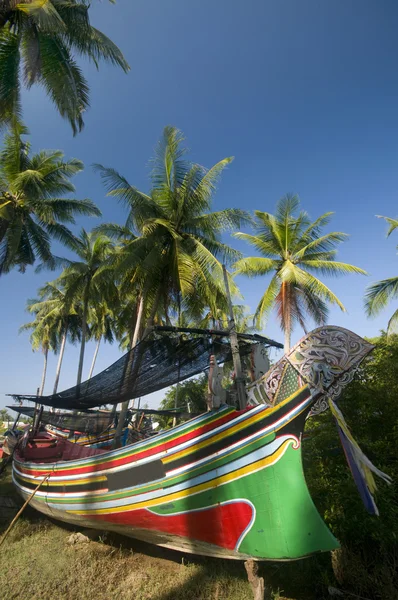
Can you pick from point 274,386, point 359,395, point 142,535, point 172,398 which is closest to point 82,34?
point 274,386

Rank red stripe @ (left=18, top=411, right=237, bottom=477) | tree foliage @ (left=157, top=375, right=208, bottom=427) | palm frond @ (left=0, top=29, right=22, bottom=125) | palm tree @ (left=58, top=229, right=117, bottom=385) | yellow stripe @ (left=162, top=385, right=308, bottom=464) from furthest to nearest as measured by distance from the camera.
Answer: tree foliage @ (left=157, top=375, right=208, bottom=427) < palm tree @ (left=58, top=229, right=117, bottom=385) < palm frond @ (left=0, top=29, right=22, bottom=125) < red stripe @ (left=18, top=411, right=237, bottom=477) < yellow stripe @ (left=162, top=385, right=308, bottom=464)

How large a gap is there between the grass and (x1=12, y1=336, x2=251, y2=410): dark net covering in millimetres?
3320

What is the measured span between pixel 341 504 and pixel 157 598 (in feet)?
10.7

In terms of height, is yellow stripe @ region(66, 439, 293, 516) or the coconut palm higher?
the coconut palm

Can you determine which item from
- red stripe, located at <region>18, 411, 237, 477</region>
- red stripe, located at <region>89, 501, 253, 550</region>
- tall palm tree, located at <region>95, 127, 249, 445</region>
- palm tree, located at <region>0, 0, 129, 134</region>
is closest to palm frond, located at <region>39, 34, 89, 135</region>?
palm tree, located at <region>0, 0, 129, 134</region>

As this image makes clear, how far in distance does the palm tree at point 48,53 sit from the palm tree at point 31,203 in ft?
11.0

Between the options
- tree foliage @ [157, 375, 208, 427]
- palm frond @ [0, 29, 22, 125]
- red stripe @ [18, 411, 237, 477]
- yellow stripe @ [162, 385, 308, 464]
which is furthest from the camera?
tree foliage @ [157, 375, 208, 427]

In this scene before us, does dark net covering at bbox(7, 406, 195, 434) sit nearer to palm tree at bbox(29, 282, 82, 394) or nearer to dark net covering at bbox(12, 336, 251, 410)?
dark net covering at bbox(12, 336, 251, 410)

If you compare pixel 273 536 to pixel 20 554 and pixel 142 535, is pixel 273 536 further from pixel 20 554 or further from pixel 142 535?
pixel 20 554

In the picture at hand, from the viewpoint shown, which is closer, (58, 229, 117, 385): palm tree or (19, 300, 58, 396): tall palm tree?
(58, 229, 117, 385): palm tree

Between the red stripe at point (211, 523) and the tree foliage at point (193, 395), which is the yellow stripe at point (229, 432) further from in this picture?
the tree foliage at point (193, 395)

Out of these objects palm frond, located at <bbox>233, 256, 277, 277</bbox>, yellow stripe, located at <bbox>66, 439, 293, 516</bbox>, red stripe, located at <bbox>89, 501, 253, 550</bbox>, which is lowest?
red stripe, located at <bbox>89, 501, 253, 550</bbox>

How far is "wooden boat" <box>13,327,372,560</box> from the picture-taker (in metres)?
3.87

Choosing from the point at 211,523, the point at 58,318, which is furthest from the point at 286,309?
the point at 58,318
